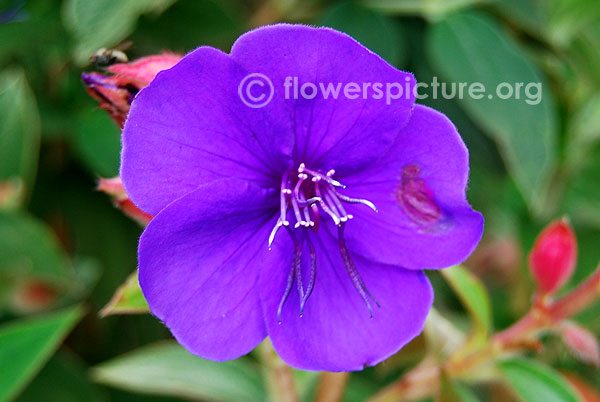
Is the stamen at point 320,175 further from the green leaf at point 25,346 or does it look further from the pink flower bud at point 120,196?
the green leaf at point 25,346

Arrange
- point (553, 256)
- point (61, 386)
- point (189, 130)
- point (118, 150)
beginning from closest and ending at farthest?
point (189, 130), point (553, 256), point (118, 150), point (61, 386)

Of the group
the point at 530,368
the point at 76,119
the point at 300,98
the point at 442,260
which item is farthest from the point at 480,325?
the point at 76,119

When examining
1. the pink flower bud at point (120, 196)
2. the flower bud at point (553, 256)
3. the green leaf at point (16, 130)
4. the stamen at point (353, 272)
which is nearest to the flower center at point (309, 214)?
the stamen at point (353, 272)

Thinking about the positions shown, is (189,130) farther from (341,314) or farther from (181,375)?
(181,375)

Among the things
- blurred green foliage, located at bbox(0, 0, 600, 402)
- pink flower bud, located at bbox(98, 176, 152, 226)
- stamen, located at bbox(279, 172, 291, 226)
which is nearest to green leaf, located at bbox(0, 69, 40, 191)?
blurred green foliage, located at bbox(0, 0, 600, 402)

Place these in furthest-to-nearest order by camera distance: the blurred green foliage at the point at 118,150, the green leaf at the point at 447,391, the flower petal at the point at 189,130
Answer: the blurred green foliage at the point at 118,150 → the green leaf at the point at 447,391 → the flower petal at the point at 189,130
